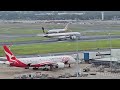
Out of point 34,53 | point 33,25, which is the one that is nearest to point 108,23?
point 33,25

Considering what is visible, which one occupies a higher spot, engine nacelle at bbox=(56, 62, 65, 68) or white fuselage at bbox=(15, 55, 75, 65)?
white fuselage at bbox=(15, 55, 75, 65)

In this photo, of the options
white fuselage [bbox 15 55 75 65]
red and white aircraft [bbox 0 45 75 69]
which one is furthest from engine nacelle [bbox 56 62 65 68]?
white fuselage [bbox 15 55 75 65]

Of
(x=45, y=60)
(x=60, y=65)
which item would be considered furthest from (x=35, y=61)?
(x=60, y=65)

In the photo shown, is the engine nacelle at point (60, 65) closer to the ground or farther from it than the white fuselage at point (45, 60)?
closer to the ground

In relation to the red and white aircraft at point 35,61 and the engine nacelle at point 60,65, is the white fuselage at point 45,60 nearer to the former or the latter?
the red and white aircraft at point 35,61

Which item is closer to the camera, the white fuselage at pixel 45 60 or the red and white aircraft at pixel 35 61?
the red and white aircraft at pixel 35 61

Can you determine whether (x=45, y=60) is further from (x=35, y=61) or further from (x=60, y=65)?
(x=60, y=65)

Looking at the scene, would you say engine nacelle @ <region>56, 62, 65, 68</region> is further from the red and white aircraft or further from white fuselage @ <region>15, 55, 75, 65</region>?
white fuselage @ <region>15, 55, 75, 65</region>

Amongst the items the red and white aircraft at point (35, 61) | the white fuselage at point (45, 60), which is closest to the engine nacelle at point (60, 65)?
the red and white aircraft at point (35, 61)

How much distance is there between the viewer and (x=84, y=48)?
25.7m
